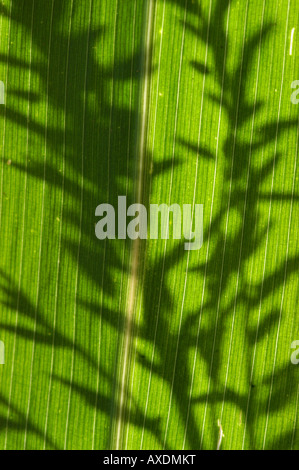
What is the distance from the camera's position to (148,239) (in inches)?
59.1

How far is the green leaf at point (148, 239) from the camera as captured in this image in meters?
1.43

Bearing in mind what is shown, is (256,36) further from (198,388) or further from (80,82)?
(198,388)

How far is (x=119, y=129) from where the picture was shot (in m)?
1.45

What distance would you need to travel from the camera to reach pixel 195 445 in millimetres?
1585

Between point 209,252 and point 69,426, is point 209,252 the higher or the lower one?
the higher one

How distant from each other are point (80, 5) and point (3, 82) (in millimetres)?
364

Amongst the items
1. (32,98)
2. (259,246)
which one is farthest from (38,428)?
(32,98)

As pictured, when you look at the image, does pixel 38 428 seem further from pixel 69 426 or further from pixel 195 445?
→ pixel 195 445

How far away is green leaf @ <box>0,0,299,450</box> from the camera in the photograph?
4.70 ft

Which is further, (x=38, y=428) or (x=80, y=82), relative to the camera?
(x=38, y=428)

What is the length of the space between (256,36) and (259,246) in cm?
71
